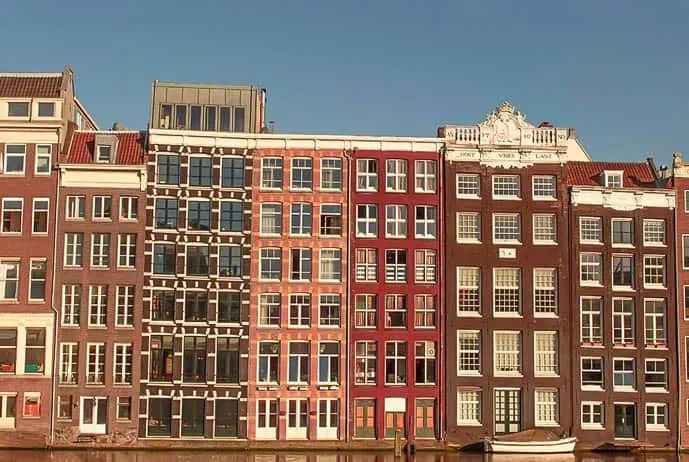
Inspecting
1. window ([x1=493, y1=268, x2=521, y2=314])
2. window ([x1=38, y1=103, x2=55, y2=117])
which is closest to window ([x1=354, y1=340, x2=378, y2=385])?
window ([x1=493, y1=268, x2=521, y2=314])

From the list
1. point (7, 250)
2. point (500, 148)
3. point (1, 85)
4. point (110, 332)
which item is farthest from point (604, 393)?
point (1, 85)

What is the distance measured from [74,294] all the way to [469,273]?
26350 mm

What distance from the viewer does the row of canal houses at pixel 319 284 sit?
63219 mm

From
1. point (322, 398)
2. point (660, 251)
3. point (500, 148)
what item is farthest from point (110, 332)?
point (660, 251)

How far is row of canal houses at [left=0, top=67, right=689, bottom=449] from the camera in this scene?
207 feet

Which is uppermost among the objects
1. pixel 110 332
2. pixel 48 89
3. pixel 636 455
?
pixel 48 89

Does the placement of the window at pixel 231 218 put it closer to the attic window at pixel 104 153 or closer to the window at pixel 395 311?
the attic window at pixel 104 153

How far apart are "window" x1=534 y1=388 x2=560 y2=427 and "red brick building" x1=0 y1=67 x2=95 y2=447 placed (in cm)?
3200

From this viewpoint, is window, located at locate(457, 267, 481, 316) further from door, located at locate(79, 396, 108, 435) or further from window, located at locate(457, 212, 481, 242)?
door, located at locate(79, 396, 108, 435)

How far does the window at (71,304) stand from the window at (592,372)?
33.9m

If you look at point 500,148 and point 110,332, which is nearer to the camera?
point 110,332

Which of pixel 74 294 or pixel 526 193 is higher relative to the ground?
pixel 526 193

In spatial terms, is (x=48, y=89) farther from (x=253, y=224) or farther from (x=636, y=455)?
(x=636, y=455)

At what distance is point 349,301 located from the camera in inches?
2581
